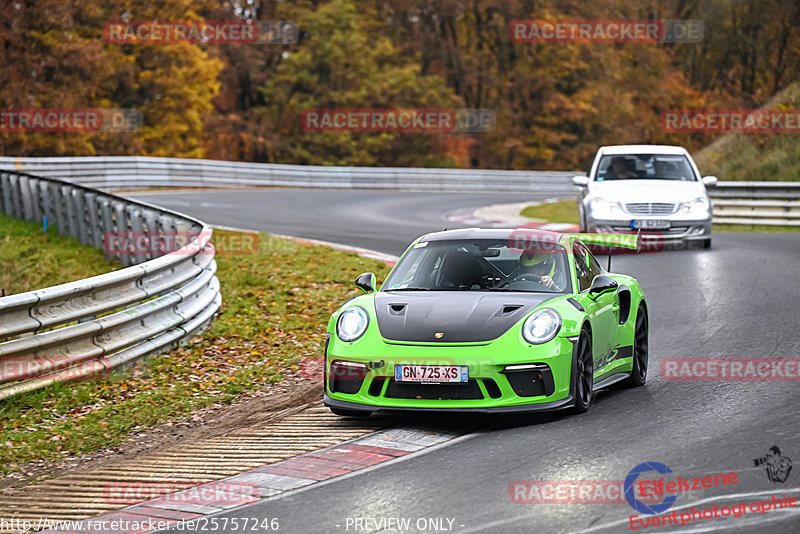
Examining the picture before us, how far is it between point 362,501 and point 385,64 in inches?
2091

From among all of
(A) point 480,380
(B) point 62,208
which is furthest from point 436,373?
(B) point 62,208

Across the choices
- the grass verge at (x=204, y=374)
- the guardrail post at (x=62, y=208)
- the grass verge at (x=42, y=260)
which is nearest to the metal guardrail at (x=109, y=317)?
the grass verge at (x=204, y=374)

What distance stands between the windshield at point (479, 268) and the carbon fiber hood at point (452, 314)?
309mm

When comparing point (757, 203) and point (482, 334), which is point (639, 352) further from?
point (757, 203)

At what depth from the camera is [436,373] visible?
24.7 feet

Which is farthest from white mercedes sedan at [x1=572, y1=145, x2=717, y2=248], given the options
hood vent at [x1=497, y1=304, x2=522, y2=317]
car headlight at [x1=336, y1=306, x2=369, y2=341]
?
car headlight at [x1=336, y1=306, x2=369, y2=341]

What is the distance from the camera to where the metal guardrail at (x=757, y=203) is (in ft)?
77.0

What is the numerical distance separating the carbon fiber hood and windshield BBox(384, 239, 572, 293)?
0.31 m

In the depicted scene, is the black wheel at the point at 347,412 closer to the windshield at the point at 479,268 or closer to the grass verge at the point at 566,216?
the windshield at the point at 479,268

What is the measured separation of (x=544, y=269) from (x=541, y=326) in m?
1.05

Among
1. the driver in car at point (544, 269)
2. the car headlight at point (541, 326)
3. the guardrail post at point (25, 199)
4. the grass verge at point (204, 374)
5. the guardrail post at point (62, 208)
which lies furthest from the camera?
the guardrail post at point (25, 199)

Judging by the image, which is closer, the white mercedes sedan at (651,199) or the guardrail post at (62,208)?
the white mercedes sedan at (651,199)

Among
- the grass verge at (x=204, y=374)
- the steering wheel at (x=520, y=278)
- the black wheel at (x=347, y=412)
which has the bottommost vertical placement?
the grass verge at (x=204, y=374)

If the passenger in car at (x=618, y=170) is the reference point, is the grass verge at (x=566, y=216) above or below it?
below
